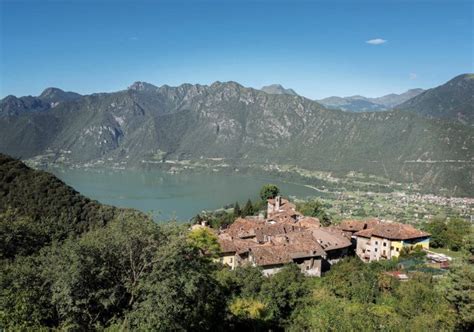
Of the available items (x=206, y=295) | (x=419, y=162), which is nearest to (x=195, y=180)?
(x=419, y=162)

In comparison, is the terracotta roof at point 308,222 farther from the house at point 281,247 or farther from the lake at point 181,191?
the lake at point 181,191

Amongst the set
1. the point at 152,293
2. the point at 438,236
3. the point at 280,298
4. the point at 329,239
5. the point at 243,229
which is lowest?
the point at 438,236

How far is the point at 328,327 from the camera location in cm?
1271

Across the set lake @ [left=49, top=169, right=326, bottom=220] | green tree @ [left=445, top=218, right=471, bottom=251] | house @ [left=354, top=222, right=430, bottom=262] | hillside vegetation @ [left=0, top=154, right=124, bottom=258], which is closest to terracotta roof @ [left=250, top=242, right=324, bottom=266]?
house @ [left=354, top=222, right=430, bottom=262]

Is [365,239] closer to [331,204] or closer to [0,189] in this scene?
[0,189]

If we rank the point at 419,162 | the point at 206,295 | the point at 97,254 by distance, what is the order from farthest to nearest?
the point at 419,162
the point at 206,295
the point at 97,254

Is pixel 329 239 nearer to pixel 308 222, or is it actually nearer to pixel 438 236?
pixel 308 222

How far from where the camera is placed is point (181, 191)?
139 meters

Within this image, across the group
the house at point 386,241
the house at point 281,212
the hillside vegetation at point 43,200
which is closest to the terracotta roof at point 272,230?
the house at point 281,212

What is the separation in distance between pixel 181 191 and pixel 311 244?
106954 mm

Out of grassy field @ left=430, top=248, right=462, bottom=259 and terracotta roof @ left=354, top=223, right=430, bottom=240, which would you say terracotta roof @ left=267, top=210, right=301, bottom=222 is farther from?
grassy field @ left=430, top=248, right=462, bottom=259

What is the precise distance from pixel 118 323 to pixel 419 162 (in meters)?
173

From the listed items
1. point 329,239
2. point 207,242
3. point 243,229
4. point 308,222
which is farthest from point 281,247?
point 308,222

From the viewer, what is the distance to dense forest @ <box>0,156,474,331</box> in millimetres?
11203
